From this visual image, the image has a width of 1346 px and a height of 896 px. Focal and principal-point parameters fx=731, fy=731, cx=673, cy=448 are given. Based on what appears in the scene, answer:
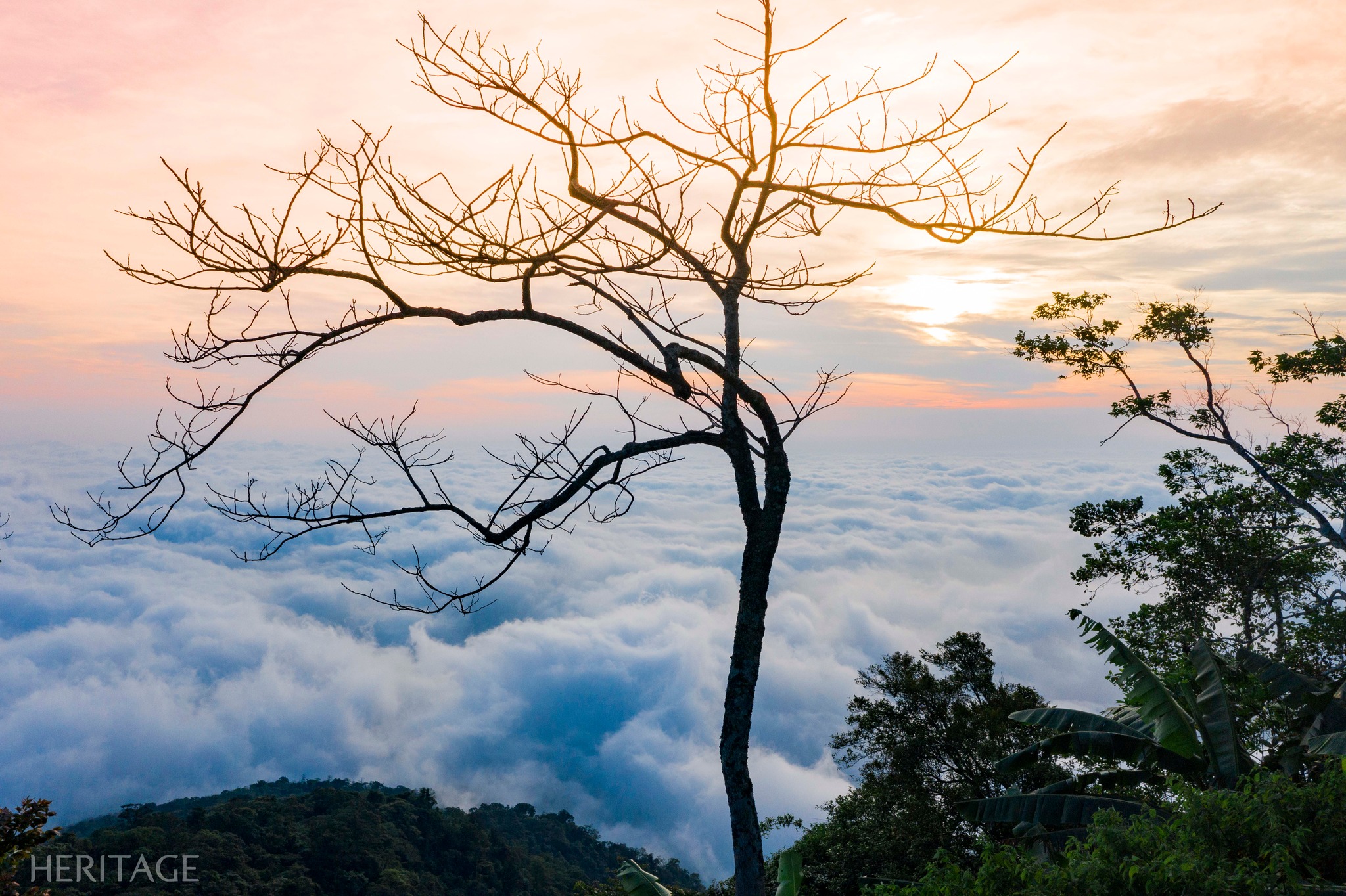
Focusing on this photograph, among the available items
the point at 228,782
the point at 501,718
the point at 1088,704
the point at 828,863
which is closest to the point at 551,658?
→ the point at 501,718

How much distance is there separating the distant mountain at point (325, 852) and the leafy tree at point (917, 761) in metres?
23.6

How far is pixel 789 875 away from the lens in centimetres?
644

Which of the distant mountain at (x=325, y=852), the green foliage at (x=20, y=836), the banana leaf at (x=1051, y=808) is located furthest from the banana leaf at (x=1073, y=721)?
the distant mountain at (x=325, y=852)

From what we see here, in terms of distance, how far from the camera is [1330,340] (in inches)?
567

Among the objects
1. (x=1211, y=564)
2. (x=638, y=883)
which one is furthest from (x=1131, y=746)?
(x=1211, y=564)

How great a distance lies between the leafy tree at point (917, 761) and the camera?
1287 cm

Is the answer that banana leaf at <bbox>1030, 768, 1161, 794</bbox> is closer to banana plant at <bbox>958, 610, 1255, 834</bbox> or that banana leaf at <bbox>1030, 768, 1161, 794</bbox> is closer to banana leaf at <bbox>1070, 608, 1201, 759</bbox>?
banana plant at <bbox>958, 610, 1255, 834</bbox>

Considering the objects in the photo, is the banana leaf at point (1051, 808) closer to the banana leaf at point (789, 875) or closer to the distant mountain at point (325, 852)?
the banana leaf at point (789, 875)

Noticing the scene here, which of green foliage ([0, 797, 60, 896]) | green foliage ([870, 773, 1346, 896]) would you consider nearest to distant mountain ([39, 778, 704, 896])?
green foliage ([0, 797, 60, 896])

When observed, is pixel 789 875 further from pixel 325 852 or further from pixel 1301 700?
pixel 325 852

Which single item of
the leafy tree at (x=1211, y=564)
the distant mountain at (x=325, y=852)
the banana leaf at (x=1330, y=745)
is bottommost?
the distant mountain at (x=325, y=852)

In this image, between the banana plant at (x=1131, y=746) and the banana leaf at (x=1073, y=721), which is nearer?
the banana plant at (x=1131, y=746)

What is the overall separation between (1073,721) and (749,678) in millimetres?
6157

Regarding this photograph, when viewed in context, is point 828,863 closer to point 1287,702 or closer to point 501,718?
point 1287,702
